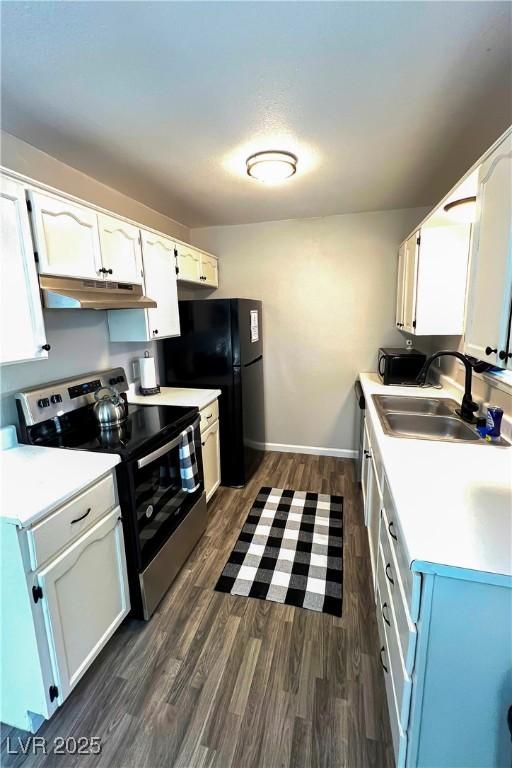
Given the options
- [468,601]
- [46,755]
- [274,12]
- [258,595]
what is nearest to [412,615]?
[468,601]

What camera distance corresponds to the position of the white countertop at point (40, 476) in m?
1.15

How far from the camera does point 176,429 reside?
6.45 feet

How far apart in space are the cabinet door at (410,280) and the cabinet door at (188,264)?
1.75 m

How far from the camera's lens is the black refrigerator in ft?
9.10

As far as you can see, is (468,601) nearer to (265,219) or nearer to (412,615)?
(412,615)

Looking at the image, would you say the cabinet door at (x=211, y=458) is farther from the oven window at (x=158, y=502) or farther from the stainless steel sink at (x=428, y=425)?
the stainless steel sink at (x=428, y=425)

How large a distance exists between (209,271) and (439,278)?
207cm

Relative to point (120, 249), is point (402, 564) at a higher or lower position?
lower

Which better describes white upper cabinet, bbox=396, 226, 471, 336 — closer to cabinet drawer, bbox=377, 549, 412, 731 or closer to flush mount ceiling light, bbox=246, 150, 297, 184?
flush mount ceiling light, bbox=246, 150, 297, 184

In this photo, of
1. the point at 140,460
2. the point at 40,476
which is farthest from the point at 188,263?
the point at 40,476

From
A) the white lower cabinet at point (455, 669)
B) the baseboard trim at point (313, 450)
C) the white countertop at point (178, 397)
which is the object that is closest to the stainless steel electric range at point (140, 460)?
the white countertop at point (178, 397)

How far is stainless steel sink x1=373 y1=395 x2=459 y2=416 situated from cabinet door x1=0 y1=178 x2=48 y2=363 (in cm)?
203

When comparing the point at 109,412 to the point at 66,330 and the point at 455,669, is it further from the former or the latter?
the point at 455,669

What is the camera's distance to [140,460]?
163 centimetres
